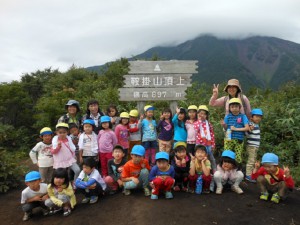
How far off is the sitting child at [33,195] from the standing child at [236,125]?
3.61 m

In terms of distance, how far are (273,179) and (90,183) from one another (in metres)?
3.13

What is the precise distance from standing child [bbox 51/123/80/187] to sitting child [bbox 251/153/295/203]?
133 inches

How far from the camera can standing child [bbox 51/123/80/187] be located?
5266 millimetres

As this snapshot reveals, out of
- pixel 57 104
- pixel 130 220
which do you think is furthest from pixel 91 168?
pixel 57 104

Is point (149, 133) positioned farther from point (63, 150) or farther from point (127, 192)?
point (63, 150)

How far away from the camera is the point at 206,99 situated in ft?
34.8

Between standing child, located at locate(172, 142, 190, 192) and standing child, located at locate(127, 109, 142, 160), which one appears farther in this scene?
standing child, located at locate(127, 109, 142, 160)

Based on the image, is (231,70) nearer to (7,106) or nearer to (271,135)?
(7,106)

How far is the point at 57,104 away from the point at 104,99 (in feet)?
12.6

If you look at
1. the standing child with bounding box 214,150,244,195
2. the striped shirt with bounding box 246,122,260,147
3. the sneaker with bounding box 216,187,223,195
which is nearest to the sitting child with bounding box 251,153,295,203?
the standing child with bounding box 214,150,244,195

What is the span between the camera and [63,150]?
5309mm

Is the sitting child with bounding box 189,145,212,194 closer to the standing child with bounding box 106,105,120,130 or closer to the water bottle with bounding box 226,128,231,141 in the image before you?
the water bottle with bounding box 226,128,231,141

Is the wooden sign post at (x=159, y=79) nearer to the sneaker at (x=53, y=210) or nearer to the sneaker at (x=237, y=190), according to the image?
the sneaker at (x=237, y=190)

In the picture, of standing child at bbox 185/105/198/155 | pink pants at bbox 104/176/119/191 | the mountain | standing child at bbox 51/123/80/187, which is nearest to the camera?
pink pants at bbox 104/176/119/191
